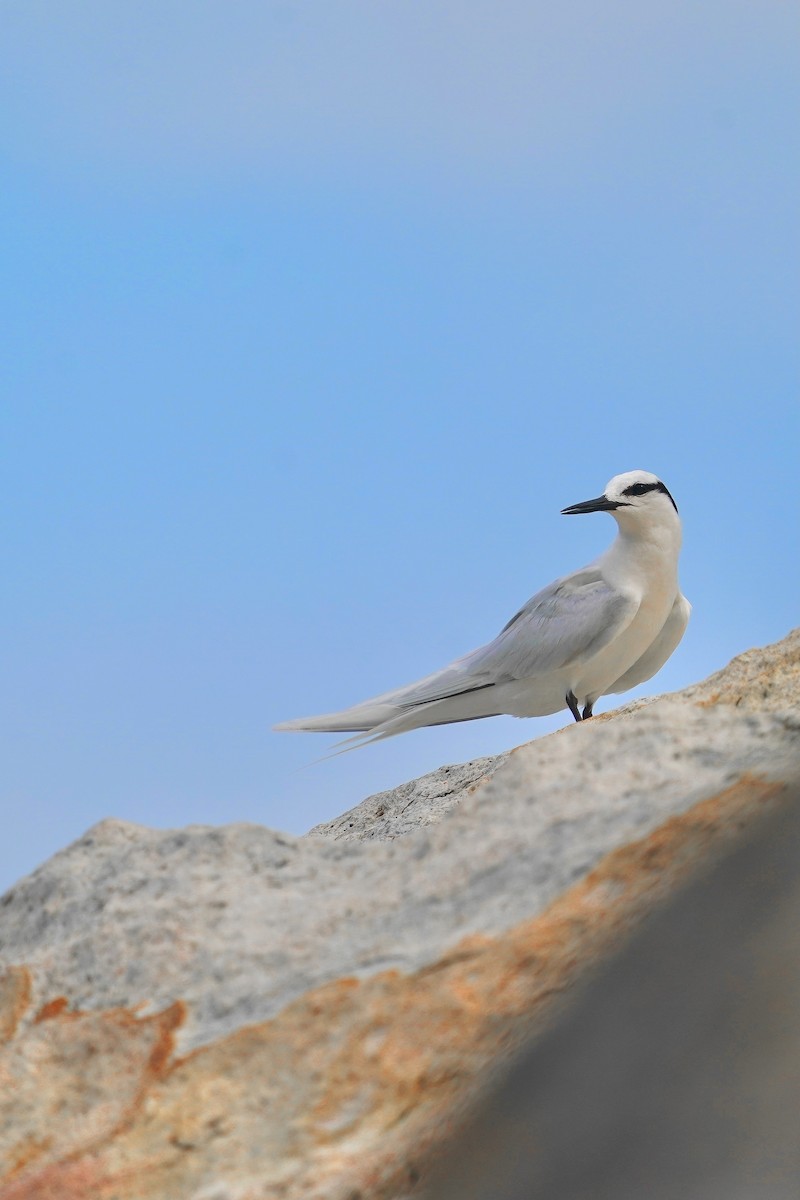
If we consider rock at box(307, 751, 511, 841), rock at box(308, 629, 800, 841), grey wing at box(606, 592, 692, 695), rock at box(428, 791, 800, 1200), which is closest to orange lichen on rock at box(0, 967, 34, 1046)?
rock at box(428, 791, 800, 1200)

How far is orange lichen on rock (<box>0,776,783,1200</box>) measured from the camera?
2.13m

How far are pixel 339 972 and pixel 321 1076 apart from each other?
18 centimetres

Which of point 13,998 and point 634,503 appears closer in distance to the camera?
point 13,998

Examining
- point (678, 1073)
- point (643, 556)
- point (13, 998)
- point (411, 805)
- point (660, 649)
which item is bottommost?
point (678, 1073)

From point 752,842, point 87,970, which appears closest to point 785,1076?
point 752,842

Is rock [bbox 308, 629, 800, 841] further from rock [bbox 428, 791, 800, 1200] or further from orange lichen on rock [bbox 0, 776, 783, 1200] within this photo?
orange lichen on rock [bbox 0, 776, 783, 1200]

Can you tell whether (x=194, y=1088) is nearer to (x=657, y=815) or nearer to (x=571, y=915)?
(x=571, y=915)

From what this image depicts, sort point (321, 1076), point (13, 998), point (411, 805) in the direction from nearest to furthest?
1. point (321, 1076)
2. point (13, 998)
3. point (411, 805)

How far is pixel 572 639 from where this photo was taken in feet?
23.3

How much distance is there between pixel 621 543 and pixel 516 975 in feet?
17.7

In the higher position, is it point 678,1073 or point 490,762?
point 490,762

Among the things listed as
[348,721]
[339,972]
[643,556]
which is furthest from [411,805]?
[339,972]

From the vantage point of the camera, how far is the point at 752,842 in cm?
241

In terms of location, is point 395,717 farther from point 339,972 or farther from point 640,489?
point 339,972
